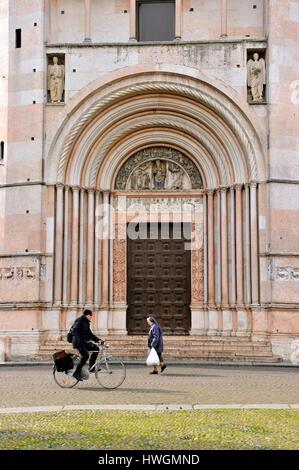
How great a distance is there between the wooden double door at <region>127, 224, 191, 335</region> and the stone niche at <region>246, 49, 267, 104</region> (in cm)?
492

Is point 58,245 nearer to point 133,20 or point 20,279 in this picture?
point 20,279

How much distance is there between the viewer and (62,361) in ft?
49.5

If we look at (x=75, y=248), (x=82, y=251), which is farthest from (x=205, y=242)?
(x=75, y=248)

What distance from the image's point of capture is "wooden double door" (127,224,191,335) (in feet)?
81.6

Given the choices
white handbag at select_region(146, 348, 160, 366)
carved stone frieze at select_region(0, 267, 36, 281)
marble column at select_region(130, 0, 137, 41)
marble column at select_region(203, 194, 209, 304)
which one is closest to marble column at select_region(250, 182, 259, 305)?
marble column at select_region(203, 194, 209, 304)

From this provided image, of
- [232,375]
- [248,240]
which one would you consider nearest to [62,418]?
[232,375]

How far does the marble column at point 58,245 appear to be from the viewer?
23.7m

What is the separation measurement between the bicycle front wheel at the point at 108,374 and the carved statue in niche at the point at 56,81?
11.5 meters

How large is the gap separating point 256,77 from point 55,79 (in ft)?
21.3

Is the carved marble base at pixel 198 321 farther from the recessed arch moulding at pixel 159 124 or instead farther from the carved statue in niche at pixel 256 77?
the carved statue in niche at pixel 256 77

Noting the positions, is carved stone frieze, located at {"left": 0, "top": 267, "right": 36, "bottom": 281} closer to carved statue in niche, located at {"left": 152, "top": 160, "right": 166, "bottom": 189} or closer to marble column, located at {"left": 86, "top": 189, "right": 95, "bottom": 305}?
marble column, located at {"left": 86, "top": 189, "right": 95, "bottom": 305}

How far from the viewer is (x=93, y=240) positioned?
966 inches

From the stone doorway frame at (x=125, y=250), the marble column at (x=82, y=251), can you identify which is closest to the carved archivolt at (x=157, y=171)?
the stone doorway frame at (x=125, y=250)

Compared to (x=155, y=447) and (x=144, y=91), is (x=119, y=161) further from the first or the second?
(x=155, y=447)
